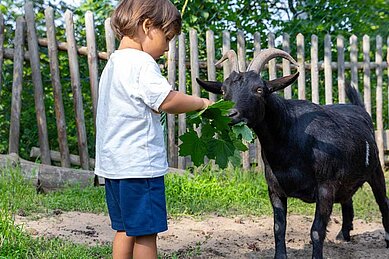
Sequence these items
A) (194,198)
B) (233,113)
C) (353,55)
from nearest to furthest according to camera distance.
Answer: (233,113), (194,198), (353,55)

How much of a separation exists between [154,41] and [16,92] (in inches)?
183

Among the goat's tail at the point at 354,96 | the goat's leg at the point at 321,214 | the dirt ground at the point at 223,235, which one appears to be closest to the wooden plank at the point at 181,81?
the dirt ground at the point at 223,235

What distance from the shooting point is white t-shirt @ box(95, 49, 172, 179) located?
10.6 feet

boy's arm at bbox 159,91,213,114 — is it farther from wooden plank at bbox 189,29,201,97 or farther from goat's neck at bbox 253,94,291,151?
wooden plank at bbox 189,29,201,97

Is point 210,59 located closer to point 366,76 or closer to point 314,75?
point 314,75

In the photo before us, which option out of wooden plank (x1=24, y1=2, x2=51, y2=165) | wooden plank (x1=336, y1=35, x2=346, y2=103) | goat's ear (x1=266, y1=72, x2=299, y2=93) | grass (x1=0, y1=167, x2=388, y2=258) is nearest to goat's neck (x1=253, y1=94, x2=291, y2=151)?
goat's ear (x1=266, y1=72, x2=299, y2=93)

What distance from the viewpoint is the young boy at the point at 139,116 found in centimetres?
326

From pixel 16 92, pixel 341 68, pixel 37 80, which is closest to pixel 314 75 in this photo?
pixel 341 68

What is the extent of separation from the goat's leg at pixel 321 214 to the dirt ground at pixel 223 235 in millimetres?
526

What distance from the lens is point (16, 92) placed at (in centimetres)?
760

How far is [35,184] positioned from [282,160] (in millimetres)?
3367

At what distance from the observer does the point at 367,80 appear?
9.51 m

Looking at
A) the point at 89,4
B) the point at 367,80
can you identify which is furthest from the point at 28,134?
the point at 367,80

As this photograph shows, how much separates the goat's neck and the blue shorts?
157 centimetres
